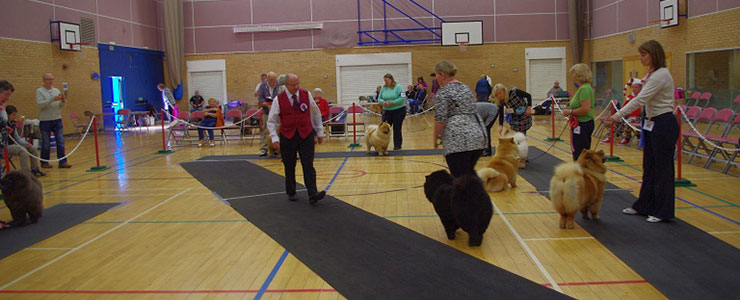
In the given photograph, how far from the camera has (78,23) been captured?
1888 centimetres

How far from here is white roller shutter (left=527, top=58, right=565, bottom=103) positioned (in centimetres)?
2475

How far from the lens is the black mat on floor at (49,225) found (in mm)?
5355

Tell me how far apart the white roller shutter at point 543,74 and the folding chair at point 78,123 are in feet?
57.6

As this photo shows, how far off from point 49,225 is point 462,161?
4.43m

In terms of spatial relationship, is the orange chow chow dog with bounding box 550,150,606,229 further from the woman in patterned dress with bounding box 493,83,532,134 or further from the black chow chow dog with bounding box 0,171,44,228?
the black chow chow dog with bounding box 0,171,44,228

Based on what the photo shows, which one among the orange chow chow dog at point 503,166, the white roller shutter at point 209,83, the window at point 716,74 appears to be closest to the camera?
the orange chow chow dog at point 503,166

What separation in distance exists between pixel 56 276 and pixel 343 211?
2885 mm

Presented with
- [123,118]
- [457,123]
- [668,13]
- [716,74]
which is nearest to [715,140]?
[457,123]

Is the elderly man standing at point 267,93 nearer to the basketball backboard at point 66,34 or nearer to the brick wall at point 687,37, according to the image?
the basketball backboard at point 66,34

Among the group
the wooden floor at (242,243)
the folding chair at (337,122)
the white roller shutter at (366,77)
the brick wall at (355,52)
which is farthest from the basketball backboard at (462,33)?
the wooden floor at (242,243)

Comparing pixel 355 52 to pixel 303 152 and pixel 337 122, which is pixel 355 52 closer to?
pixel 337 122

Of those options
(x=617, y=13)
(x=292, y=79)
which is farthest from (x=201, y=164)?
(x=617, y=13)

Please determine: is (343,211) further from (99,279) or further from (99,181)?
(99,181)

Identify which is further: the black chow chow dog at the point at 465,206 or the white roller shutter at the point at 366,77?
the white roller shutter at the point at 366,77
